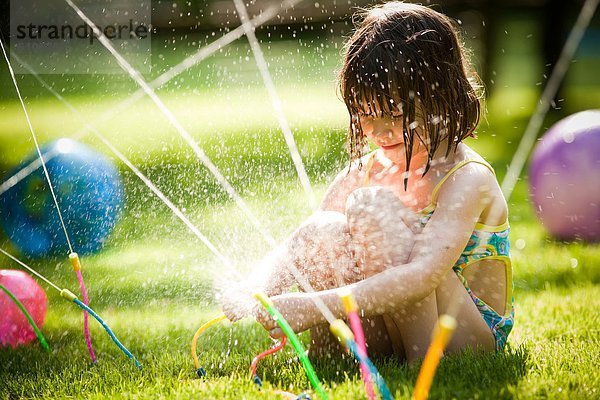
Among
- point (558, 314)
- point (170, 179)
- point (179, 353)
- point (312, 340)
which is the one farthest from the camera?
point (170, 179)

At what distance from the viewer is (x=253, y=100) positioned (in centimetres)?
919

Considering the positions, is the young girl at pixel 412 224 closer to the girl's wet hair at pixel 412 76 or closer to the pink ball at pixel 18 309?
the girl's wet hair at pixel 412 76

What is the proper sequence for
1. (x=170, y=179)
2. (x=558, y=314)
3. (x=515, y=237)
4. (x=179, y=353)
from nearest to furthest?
(x=179, y=353) < (x=558, y=314) < (x=515, y=237) < (x=170, y=179)

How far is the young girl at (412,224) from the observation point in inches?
76.1

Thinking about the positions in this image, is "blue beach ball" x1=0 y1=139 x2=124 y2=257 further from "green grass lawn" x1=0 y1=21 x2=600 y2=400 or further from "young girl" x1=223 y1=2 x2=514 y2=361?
"young girl" x1=223 y1=2 x2=514 y2=361

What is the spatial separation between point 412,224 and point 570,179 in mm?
2070

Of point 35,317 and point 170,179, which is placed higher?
point 35,317

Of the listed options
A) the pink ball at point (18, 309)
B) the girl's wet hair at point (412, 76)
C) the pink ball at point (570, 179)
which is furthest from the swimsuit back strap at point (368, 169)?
the pink ball at point (570, 179)

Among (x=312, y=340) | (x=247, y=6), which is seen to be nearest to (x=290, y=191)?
(x=312, y=340)

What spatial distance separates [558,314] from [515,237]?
4.13ft

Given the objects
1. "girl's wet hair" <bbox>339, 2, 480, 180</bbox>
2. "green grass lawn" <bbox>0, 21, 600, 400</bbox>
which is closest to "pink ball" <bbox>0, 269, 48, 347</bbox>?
"green grass lawn" <bbox>0, 21, 600, 400</bbox>

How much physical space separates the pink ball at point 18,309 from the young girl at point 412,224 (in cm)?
92

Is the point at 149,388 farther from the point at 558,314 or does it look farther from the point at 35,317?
the point at 558,314

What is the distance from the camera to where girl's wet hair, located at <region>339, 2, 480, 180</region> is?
6.62 ft
